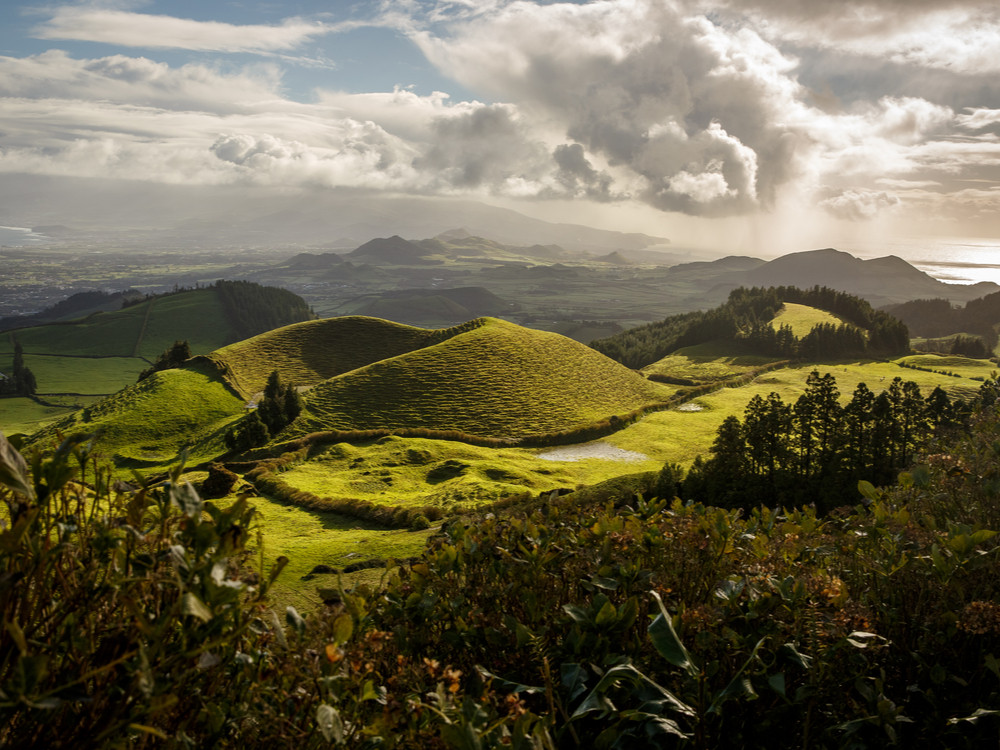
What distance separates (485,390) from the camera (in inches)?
3172

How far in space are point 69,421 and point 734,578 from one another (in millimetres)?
96343

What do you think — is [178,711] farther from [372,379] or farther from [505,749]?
[372,379]

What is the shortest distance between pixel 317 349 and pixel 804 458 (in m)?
86.8

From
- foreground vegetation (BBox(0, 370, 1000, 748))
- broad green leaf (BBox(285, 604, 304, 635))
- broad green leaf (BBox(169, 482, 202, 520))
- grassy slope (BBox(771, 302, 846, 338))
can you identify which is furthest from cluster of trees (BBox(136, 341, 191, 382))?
grassy slope (BBox(771, 302, 846, 338))

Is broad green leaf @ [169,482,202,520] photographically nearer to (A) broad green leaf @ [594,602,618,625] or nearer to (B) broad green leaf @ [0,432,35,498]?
(B) broad green leaf @ [0,432,35,498]

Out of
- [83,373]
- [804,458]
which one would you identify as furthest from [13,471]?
[83,373]

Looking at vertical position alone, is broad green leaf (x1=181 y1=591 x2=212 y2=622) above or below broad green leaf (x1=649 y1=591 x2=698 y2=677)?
above

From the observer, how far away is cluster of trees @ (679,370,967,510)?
3058 cm

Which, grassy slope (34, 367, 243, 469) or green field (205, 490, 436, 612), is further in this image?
grassy slope (34, 367, 243, 469)

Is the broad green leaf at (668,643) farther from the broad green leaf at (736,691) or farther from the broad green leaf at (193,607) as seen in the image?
the broad green leaf at (193,607)

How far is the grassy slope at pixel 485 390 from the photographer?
7244cm

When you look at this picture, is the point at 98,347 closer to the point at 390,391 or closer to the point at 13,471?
the point at 390,391

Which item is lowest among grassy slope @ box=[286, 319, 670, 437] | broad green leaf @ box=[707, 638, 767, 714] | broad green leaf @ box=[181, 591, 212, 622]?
grassy slope @ box=[286, 319, 670, 437]

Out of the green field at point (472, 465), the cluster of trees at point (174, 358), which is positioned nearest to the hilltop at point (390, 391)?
the cluster of trees at point (174, 358)
